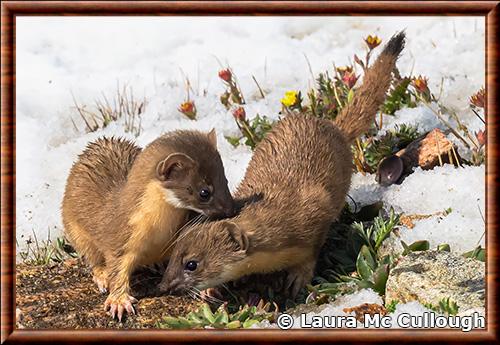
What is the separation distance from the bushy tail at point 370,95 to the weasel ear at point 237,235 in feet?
4.19

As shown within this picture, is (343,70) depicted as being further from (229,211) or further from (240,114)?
(229,211)

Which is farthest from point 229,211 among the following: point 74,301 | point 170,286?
point 74,301

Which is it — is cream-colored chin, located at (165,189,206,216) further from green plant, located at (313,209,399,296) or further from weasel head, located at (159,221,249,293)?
green plant, located at (313,209,399,296)

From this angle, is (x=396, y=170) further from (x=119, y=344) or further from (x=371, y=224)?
(x=119, y=344)

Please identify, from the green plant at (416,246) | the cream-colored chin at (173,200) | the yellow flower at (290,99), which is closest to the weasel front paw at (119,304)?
the cream-colored chin at (173,200)

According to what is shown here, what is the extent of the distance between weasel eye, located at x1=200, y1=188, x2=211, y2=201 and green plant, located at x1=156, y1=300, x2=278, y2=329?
0.60 m

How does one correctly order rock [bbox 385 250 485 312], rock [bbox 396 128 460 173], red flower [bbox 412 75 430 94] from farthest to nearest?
red flower [bbox 412 75 430 94] < rock [bbox 396 128 460 173] < rock [bbox 385 250 485 312]

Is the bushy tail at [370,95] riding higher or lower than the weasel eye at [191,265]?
higher

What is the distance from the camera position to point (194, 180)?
5.00m

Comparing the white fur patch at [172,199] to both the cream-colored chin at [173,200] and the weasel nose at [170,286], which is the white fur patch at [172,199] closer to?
the cream-colored chin at [173,200]

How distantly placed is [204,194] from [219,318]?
707 mm

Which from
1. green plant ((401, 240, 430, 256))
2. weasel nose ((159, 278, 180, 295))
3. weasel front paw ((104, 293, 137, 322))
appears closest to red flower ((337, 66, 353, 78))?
green plant ((401, 240, 430, 256))

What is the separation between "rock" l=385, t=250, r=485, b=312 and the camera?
15.5 ft

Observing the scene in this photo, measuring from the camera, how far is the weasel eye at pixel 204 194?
5.00 metres
